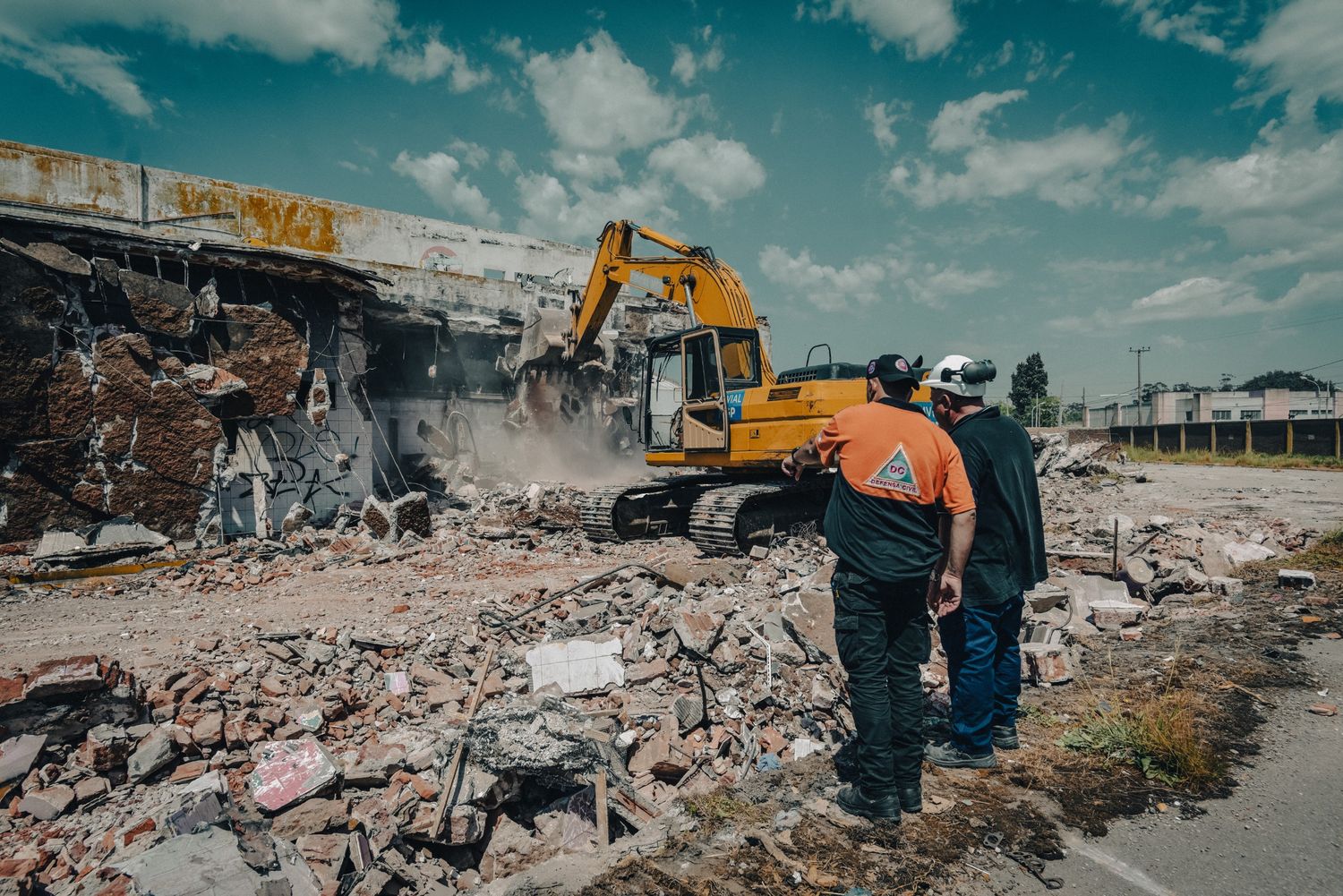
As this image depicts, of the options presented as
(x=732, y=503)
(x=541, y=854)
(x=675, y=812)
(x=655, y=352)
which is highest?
(x=655, y=352)

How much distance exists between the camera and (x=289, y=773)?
332 cm

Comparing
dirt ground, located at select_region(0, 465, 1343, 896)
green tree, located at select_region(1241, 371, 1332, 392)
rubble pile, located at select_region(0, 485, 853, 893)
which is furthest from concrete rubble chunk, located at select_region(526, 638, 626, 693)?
green tree, located at select_region(1241, 371, 1332, 392)

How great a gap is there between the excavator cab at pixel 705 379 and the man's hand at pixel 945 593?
546cm

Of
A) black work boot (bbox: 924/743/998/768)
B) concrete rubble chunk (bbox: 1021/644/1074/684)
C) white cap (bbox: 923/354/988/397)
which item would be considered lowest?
black work boot (bbox: 924/743/998/768)

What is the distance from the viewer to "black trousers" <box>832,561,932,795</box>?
2.78m

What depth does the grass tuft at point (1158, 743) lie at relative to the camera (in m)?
2.96

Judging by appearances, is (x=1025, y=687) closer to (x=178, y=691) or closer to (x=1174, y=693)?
(x=1174, y=693)

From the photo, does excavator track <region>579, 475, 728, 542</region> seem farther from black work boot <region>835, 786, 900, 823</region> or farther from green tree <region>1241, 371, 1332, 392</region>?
green tree <region>1241, 371, 1332, 392</region>

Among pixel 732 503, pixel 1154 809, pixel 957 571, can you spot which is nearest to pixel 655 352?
pixel 732 503

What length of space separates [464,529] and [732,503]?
4372mm

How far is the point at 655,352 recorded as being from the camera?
923 centimetres

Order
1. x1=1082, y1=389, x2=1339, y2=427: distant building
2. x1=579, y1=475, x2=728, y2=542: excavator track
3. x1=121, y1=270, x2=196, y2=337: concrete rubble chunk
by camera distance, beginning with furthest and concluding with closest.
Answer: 1. x1=1082, y1=389, x2=1339, y2=427: distant building
2. x1=579, y1=475, x2=728, y2=542: excavator track
3. x1=121, y1=270, x2=196, y2=337: concrete rubble chunk

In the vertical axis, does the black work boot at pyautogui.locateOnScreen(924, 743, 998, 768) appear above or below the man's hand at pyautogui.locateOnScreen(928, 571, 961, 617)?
below

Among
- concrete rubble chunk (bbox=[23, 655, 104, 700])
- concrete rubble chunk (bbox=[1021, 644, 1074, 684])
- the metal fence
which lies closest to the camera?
concrete rubble chunk (bbox=[23, 655, 104, 700])
